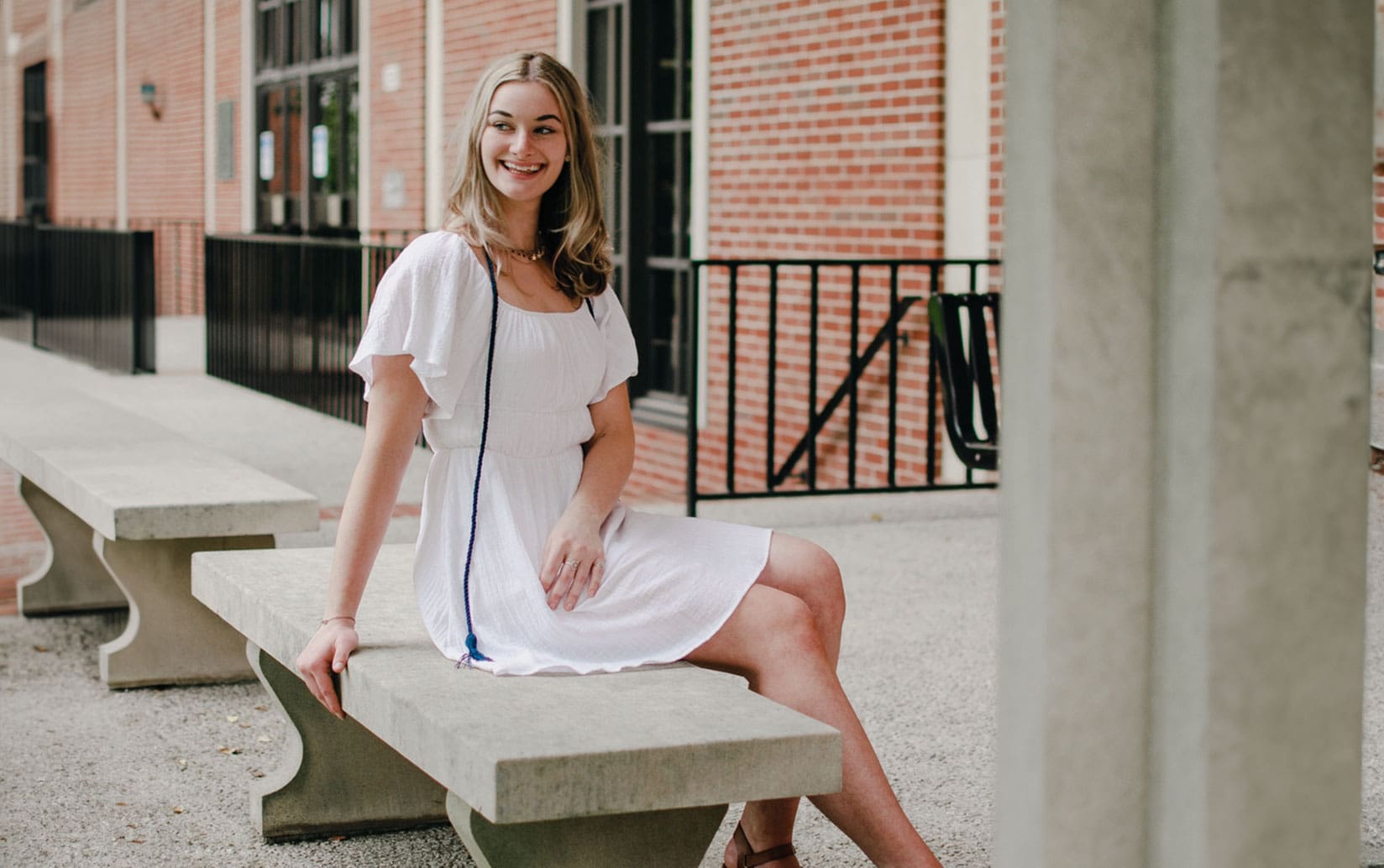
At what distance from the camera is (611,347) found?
9.91 ft

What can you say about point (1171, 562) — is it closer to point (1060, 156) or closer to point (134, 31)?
point (1060, 156)

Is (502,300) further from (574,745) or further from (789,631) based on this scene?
(574,745)

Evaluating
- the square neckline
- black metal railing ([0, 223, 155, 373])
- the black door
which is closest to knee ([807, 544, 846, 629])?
the square neckline

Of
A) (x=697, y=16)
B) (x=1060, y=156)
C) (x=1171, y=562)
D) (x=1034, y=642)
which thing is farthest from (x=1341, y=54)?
(x=697, y=16)

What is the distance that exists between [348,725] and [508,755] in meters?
1.28

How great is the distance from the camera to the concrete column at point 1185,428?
164 centimetres

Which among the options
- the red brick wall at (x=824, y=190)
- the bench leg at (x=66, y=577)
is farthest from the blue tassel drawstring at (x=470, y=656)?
the red brick wall at (x=824, y=190)

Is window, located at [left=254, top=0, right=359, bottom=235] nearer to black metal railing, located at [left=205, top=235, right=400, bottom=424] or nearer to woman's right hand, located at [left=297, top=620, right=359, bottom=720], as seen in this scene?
black metal railing, located at [left=205, top=235, right=400, bottom=424]

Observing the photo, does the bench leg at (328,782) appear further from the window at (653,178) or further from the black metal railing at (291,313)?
the window at (653,178)

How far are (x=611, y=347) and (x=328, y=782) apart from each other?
3.33ft

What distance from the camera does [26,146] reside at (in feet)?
86.6

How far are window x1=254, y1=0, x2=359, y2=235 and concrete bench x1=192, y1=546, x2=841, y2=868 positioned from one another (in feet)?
42.5

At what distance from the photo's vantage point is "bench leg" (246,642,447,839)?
3299mm

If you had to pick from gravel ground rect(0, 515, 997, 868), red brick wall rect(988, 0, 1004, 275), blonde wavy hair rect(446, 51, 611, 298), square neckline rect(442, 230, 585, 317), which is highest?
red brick wall rect(988, 0, 1004, 275)
